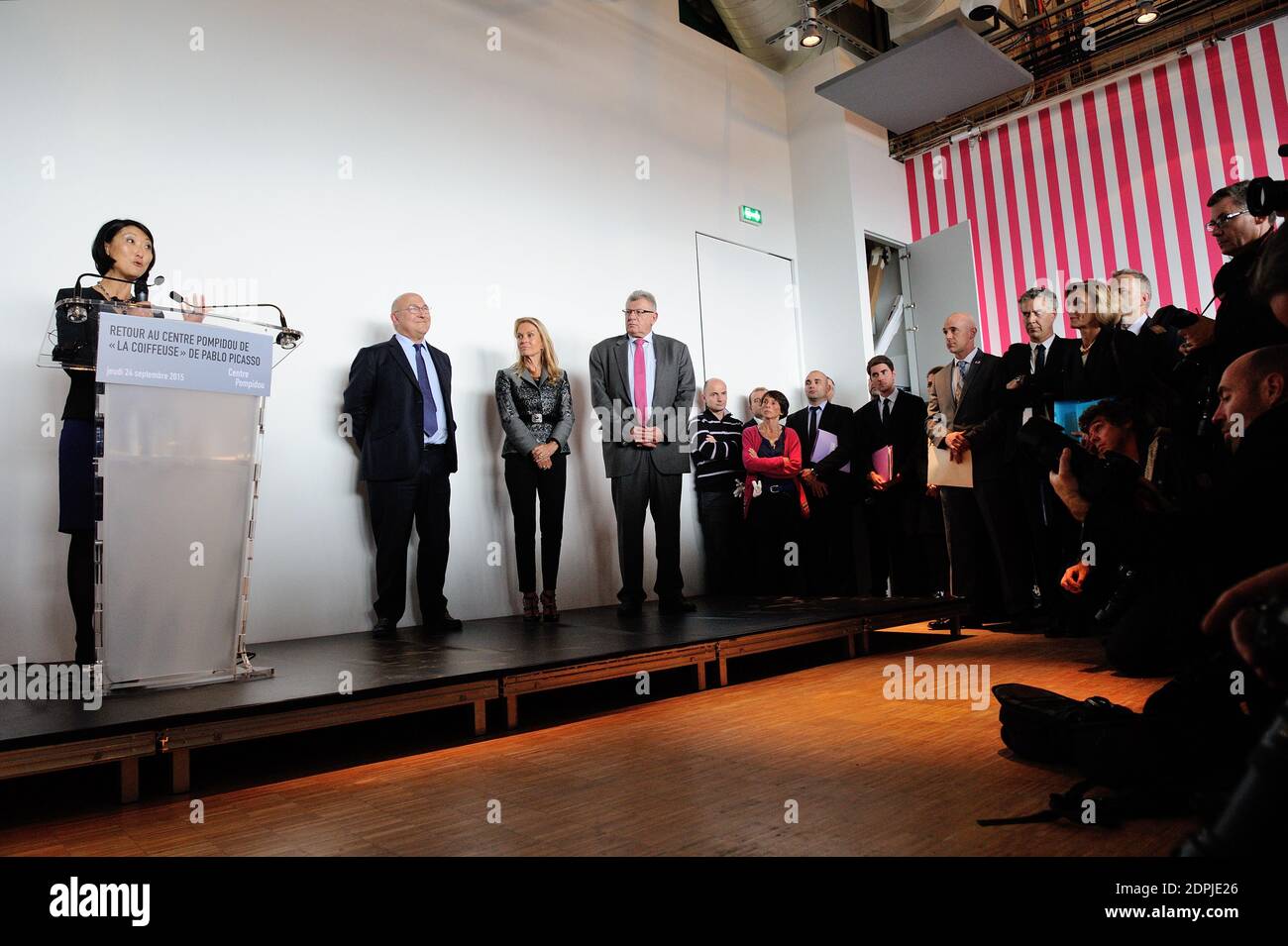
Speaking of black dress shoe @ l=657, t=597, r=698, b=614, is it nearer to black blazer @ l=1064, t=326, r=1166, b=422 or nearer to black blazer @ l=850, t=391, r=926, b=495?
black blazer @ l=850, t=391, r=926, b=495

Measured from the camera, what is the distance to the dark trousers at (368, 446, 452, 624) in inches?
153

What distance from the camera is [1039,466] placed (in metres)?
4.24

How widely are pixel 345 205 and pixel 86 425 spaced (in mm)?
2056

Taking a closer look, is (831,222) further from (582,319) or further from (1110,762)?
(1110,762)

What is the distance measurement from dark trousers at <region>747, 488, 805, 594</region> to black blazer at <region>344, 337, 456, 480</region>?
2.30 m

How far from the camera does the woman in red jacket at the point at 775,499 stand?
17.1ft

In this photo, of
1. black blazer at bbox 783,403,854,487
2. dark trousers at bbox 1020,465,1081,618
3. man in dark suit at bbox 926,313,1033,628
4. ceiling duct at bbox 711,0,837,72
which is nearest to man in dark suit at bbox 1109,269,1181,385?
man in dark suit at bbox 926,313,1033,628

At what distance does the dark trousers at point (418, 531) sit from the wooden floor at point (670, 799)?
1.57 m

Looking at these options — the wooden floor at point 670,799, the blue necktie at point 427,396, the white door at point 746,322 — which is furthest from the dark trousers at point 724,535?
the wooden floor at point 670,799

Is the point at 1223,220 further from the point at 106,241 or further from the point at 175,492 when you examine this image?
the point at 106,241

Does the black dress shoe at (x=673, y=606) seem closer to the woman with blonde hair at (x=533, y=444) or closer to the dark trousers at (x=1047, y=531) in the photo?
the woman with blonde hair at (x=533, y=444)
